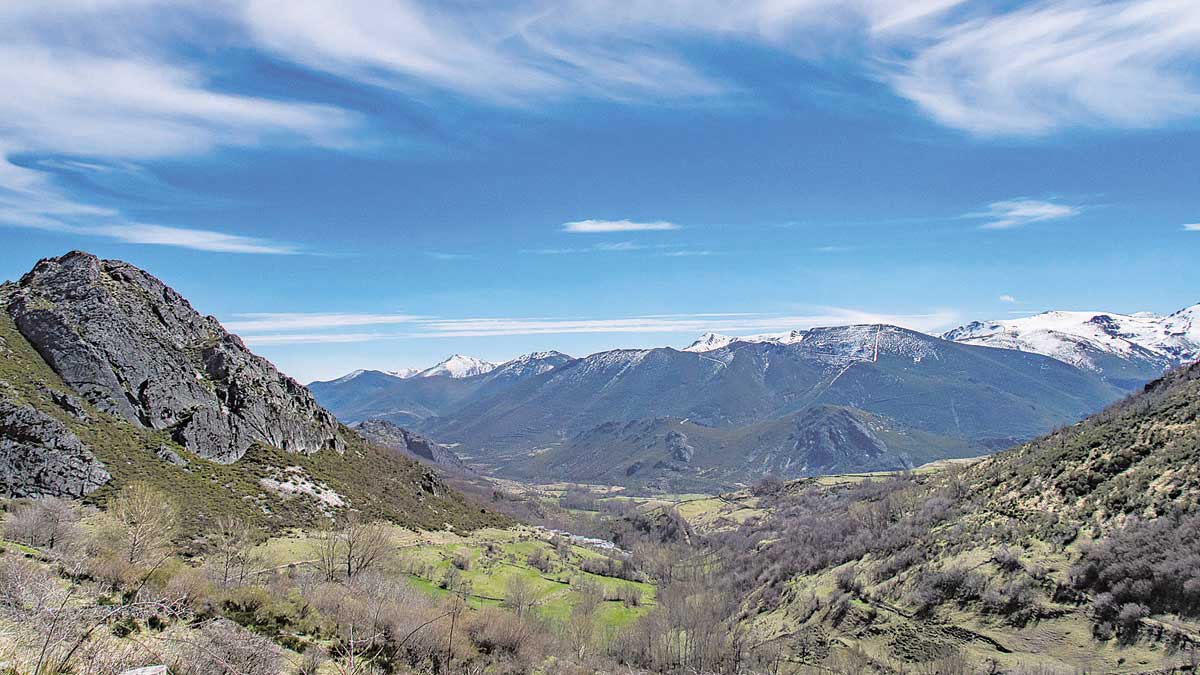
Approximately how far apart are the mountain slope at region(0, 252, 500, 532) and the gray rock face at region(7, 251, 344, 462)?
20 cm

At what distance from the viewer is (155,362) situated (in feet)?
263

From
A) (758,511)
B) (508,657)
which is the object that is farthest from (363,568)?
(758,511)

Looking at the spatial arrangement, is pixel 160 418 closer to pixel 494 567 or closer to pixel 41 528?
pixel 494 567

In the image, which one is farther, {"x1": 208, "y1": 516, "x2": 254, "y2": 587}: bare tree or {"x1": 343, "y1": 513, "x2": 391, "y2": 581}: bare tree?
{"x1": 343, "y1": 513, "x2": 391, "y2": 581}: bare tree

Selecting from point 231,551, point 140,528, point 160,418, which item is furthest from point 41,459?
point 140,528

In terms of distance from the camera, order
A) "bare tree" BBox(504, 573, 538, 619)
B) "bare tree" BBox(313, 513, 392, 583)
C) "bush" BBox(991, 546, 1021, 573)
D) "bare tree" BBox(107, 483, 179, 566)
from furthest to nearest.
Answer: "bare tree" BBox(504, 573, 538, 619) < "bare tree" BBox(313, 513, 392, 583) < "bush" BBox(991, 546, 1021, 573) < "bare tree" BBox(107, 483, 179, 566)

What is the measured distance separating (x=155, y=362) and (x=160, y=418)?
10419 millimetres

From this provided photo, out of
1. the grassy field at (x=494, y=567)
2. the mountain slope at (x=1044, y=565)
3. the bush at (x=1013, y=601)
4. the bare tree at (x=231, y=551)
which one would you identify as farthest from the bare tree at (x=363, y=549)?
the bush at (x=1013, y=601)

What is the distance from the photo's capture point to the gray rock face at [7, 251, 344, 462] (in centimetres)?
7244

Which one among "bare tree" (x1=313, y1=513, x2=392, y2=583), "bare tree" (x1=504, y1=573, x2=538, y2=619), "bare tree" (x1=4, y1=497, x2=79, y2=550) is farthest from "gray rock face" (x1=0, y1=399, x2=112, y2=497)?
"bare tree" (x1=504, y1=573, x2=538, y2=619)

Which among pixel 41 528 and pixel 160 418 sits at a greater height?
pixel 160 418

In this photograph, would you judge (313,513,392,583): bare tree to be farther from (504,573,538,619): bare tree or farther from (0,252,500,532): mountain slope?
(0,252,500,532): mountain slope

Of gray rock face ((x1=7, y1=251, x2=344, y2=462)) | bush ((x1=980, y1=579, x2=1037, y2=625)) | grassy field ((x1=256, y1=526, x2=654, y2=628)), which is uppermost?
gray rock face ((x1=7, y1=251, x2=344, y2=462))

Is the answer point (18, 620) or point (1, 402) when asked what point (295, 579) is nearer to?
point (18, 620)
